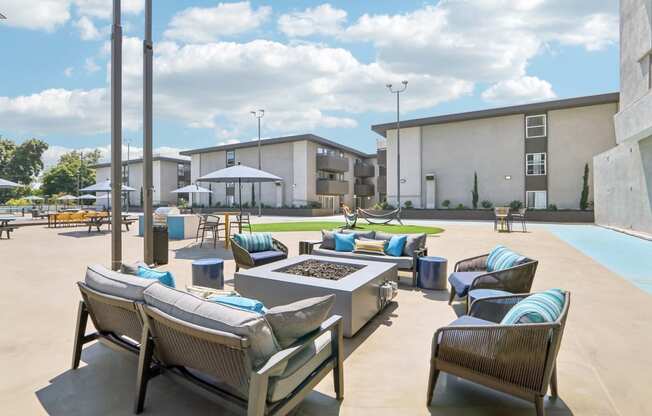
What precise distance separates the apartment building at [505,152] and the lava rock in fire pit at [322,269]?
2365 centimetres

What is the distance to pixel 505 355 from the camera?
237cm

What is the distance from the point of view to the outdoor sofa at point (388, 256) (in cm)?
606

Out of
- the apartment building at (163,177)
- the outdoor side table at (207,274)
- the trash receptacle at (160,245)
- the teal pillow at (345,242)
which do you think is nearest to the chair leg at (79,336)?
the outdoor side table at (207,274)

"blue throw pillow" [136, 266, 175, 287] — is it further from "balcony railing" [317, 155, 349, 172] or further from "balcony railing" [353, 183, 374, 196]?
"balcony railing" [353, 183, 374, 196]

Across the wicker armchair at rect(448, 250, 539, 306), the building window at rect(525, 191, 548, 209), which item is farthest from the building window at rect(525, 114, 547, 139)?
the wicker armchair at rect(448, 250, 539, 306)

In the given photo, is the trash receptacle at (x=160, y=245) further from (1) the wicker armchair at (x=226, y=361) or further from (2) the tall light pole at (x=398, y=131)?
(2) the tall light pole at (x=398, y=131)

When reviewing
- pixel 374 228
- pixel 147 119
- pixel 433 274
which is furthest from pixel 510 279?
pixel 374 228

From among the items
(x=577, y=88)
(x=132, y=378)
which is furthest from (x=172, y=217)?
(x=577, y=88)

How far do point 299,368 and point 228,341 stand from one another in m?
0.60

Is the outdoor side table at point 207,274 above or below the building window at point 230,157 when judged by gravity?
below

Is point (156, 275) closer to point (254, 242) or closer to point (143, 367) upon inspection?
point (143, 367)

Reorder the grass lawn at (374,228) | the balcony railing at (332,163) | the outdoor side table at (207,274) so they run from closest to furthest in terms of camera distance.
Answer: the outdoor side table at (207,274) → the grass lawn at (374,228) → the balcony railing at (332,163)

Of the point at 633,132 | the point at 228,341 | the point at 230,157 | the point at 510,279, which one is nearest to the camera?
the point at 228,341

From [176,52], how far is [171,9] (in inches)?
38.9
